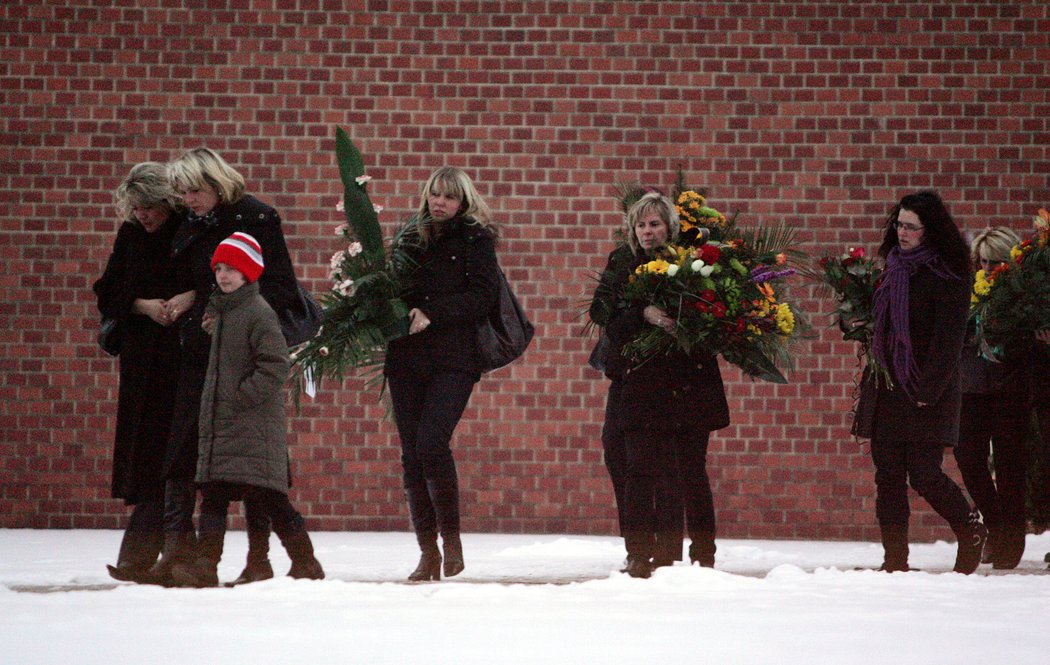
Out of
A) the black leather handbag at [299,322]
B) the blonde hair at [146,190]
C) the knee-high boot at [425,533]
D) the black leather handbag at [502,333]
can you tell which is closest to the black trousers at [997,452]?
the black leather handbag at [502,333]

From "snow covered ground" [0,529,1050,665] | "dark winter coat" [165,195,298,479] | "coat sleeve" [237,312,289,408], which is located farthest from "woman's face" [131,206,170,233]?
"snow covered ground" [0,529,1050,665]

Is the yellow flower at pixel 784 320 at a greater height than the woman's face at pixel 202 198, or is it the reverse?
the woman's face at pixel 202 198

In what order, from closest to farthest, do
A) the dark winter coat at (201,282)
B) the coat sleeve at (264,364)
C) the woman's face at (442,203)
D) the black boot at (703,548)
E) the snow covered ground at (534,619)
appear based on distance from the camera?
the snow covered ground at (534,619) < the coat sleeve at (264,364) < the dark winter coat at (201,282) < the woman's face at (442,203) < the black boot at (703,548)

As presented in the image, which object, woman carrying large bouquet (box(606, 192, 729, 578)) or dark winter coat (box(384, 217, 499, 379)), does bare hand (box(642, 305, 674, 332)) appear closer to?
woman carrying large bouquet (box(606, 192, 729, 578))

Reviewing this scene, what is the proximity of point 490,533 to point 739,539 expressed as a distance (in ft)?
5.53

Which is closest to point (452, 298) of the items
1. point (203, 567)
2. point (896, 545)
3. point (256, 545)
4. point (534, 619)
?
point (256, 545)

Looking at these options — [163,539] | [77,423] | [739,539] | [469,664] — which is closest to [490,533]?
[739,539]

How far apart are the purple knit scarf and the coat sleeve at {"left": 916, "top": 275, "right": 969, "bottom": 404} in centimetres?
6

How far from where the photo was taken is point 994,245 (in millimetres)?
8008

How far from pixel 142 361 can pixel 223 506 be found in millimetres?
841

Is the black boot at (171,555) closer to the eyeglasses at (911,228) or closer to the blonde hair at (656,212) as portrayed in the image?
the blonde hair at (656,212)

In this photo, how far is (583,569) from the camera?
24.6 ft

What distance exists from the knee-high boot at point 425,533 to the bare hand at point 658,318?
134 cm

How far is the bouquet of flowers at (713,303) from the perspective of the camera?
21.6ft
